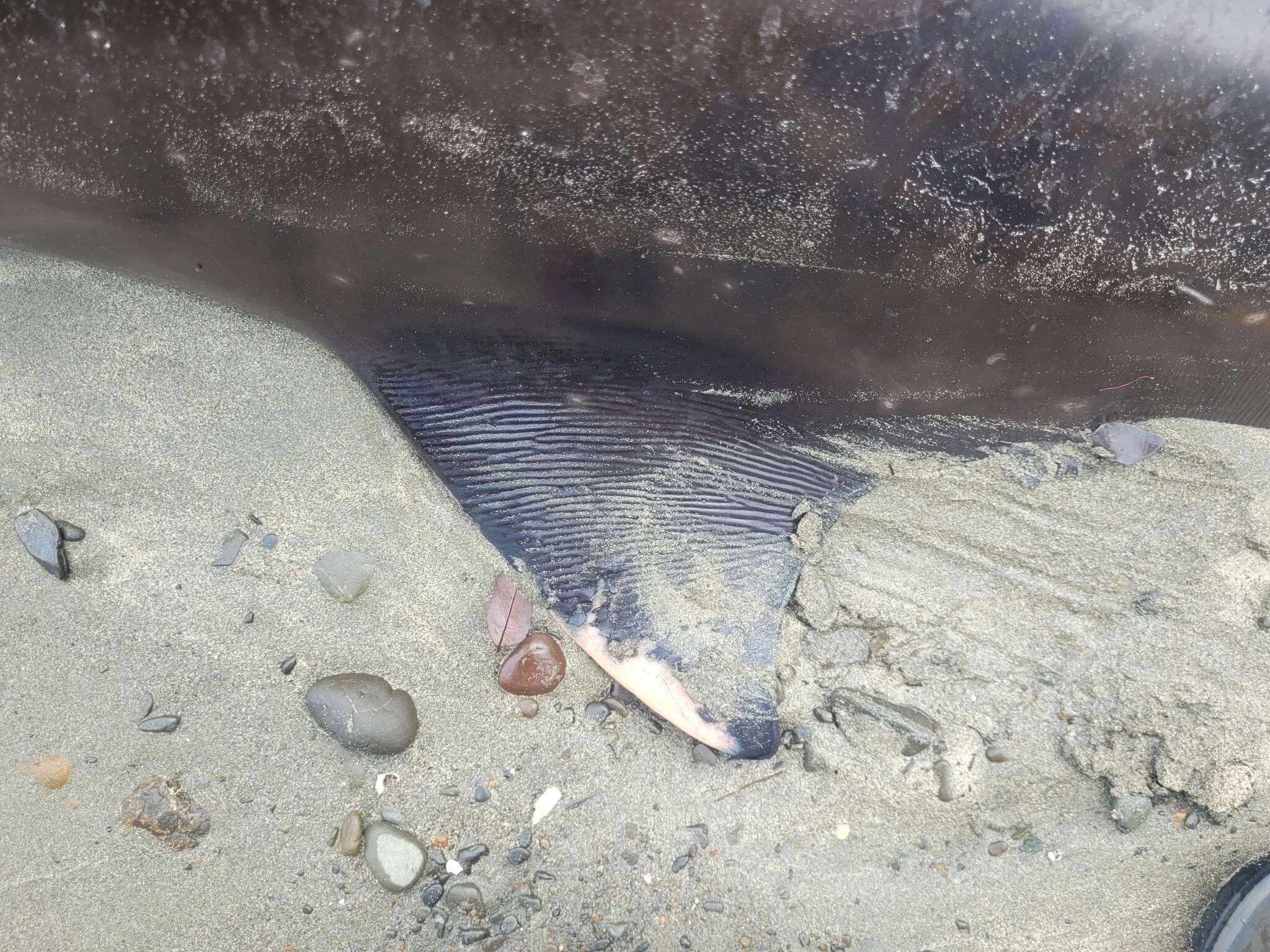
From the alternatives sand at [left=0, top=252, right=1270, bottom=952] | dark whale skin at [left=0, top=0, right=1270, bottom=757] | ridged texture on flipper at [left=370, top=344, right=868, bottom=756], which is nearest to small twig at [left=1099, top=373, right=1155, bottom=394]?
dark whale skin at [left=0, top=0, right=1270, bottom=757]

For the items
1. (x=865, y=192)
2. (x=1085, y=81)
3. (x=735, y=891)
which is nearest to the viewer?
(x=1085, y=81)

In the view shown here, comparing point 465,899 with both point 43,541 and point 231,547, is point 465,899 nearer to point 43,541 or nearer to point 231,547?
point 231,547

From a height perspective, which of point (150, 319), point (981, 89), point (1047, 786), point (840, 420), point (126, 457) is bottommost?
point (1047, 786)

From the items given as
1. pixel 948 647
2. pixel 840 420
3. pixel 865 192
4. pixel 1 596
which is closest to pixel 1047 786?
pixel 948 647

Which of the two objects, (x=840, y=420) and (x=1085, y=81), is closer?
(x=1085, y=81)

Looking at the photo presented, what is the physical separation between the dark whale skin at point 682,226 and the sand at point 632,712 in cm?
21

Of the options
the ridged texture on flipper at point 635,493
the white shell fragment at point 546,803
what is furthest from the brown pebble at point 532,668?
the white shell fragment at point 546,803

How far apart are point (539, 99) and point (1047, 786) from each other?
2288mm

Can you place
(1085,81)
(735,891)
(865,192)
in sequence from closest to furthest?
(1085,81)
(865,192)
(735,891)

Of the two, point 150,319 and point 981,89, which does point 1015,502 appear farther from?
point 150,319

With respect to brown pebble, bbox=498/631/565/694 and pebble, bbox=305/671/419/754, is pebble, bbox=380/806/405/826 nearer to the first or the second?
pebble, bbox=305/671/419/754

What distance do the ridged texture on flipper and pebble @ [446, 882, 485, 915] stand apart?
79 cm

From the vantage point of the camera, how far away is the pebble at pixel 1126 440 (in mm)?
2398

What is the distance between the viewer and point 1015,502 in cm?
248
